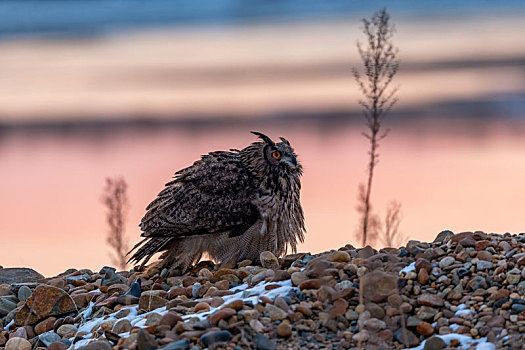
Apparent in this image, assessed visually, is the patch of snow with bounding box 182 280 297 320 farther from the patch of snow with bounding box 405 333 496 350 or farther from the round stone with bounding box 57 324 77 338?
the round stone with bounding box 57 324 77 338

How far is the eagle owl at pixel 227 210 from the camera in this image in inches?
315

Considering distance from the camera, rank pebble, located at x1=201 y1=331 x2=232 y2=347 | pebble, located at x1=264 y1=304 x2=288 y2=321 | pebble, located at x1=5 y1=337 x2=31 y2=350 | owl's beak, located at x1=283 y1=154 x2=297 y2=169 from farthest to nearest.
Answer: owl's beak, located at x1=283 y1=154 x2=297 y2=169, pebble, located at x1=5 y1=337 x2=31 y2=350, pebble, located at x1=264 y1=304 x2=288 y2=321, pebble, located at x1=201 y1=331 x2=232 y2=347

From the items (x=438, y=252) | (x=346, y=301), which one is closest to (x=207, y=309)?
(x=346, y=301)

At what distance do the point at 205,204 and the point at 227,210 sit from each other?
0.77 feet

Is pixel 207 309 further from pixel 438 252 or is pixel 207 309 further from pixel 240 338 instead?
pixel 438 252

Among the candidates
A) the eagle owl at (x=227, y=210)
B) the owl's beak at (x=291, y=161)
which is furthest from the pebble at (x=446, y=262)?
the owl's beak at (x=291, y=161)

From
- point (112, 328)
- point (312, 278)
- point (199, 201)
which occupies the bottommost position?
point (112, 328)

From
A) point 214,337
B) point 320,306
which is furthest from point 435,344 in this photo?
point 214,337

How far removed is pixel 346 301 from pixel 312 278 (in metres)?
0.50

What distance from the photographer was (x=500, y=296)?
567 centimetres

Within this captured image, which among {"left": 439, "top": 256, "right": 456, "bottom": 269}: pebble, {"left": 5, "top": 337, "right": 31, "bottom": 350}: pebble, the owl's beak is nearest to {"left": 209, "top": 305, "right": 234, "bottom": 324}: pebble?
{"left": 439, "top": 256, "right": 456, "bottom": 269}: pebble

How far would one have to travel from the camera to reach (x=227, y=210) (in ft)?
26.2

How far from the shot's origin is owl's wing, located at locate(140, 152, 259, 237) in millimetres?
7965

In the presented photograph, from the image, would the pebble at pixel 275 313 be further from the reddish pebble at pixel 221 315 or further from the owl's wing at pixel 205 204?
the owl's wing at pixel 205 204
